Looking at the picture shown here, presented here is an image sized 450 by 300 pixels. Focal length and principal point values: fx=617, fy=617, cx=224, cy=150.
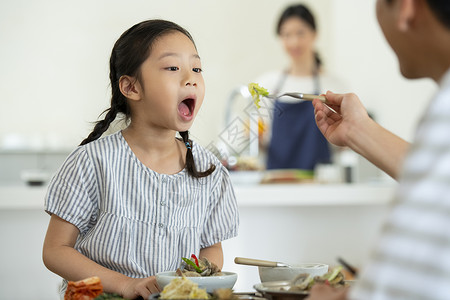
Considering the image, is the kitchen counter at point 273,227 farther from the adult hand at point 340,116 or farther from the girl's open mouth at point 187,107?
the adult hand at point 340,116

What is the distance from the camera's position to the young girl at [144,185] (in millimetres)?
1395

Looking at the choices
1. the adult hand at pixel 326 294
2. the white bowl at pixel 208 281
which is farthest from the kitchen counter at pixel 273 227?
the adult hand at pixel 326 294

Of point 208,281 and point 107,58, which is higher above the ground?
point 107,58

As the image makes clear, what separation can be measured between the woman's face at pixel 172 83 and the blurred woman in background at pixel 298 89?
2790 millimetres

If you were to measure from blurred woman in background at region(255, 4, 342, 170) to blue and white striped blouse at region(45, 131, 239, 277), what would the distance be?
281cm

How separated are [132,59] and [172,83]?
0.13 m

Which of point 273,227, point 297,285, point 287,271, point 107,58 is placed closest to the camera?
point 297,285

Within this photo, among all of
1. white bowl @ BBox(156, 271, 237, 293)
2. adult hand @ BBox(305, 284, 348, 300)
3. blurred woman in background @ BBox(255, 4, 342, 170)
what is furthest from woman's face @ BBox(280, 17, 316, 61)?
adult hand @ BBox(305, 284, 348, 300)

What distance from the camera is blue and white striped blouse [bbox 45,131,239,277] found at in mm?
1396

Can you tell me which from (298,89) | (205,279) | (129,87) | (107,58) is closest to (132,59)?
(129,87)

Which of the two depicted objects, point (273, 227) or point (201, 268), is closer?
point (201, 268)

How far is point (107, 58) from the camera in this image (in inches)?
205

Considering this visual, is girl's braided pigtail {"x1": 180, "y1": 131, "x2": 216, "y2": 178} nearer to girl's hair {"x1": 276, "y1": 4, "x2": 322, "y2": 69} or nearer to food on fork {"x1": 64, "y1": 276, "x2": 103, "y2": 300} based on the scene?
food on fork {"x1": 64, "y1": 276, "x2": 103, "y2": 300}

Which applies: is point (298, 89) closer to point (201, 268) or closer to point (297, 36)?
point (297, 36)
